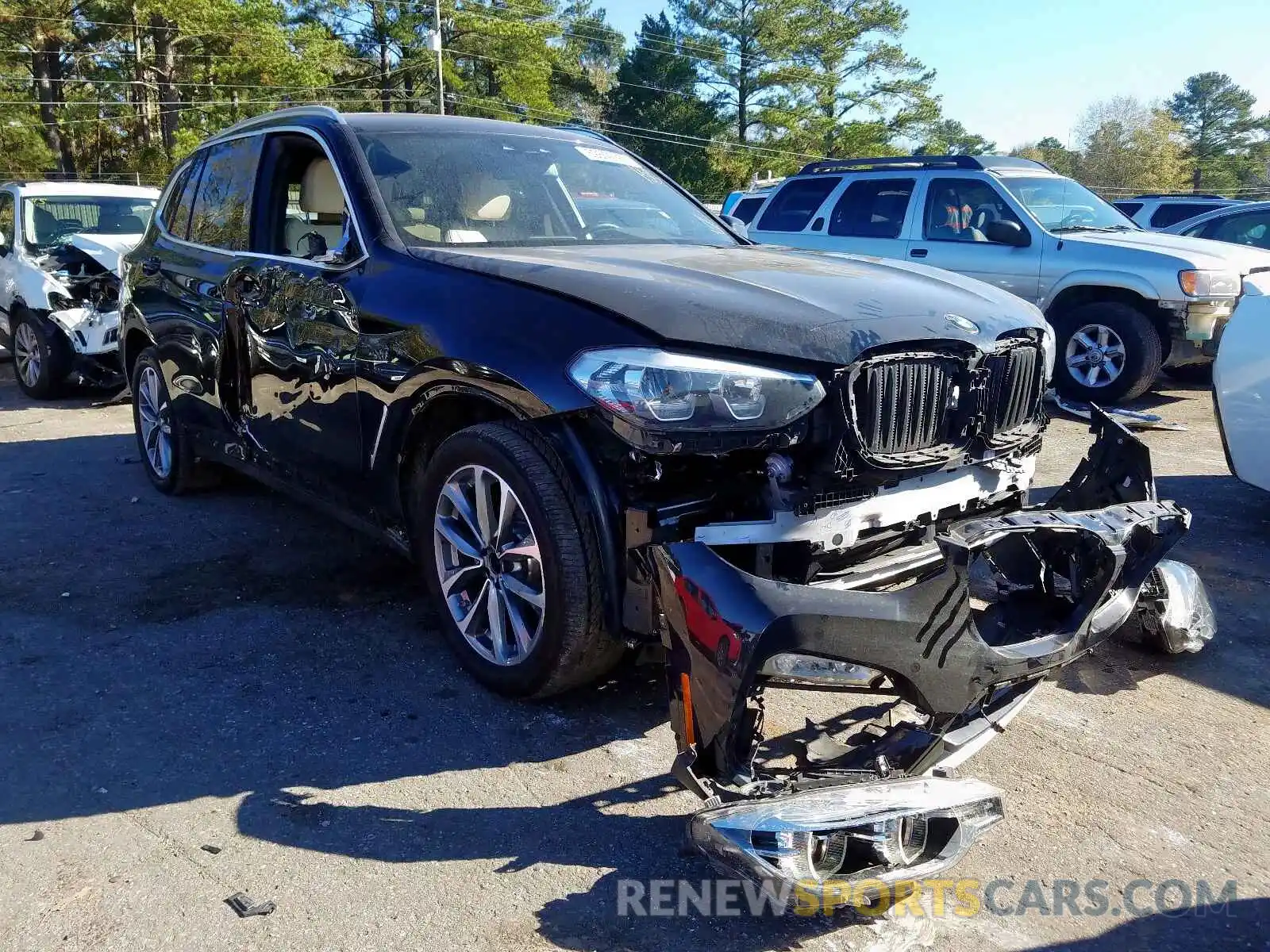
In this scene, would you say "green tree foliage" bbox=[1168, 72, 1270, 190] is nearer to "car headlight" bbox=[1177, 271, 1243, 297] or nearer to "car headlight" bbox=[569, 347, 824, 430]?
"car headlight" bbox=[1177, 271, 1243, 297]

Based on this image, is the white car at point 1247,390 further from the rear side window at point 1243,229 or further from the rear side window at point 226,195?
the rear side window at point 1243,229

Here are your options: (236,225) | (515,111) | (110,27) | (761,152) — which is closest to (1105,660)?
(236,225)

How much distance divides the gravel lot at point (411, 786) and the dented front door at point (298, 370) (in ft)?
2.07

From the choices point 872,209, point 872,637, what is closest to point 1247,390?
point 872,637

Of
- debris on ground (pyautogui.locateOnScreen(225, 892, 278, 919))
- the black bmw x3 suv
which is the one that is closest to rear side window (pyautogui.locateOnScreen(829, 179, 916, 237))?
the black bmw x3 suv

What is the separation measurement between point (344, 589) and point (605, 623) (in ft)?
6.34

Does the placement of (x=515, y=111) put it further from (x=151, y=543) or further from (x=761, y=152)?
(x=151, y=543)

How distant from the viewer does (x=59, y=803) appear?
112 inches

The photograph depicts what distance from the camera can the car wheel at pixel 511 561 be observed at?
114 inches

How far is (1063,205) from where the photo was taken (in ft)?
31.5

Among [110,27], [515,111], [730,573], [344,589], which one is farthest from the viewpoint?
[515,111]

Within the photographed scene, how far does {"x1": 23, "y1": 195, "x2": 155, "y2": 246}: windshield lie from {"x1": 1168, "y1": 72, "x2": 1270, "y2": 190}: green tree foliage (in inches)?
2836

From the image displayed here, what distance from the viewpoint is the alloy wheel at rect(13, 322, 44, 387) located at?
29.9ft

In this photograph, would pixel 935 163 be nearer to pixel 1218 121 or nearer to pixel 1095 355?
pixel 1095 355
